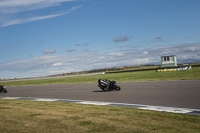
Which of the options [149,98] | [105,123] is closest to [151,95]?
[149,98]

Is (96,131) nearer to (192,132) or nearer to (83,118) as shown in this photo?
(83,118)

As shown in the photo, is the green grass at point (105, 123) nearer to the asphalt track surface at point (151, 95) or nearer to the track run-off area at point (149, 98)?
the track run-off area at point (149, 98)

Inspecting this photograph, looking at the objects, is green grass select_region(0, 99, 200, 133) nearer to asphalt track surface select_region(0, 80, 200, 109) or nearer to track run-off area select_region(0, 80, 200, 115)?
track run-off area select_region(0, 80, 200, 115)

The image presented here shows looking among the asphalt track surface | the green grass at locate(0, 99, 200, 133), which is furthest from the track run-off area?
the green grass at locate(0, 99, 200, 133)

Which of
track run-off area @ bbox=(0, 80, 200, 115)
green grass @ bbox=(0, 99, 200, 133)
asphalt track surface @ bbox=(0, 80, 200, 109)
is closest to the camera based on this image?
green grass @ bbox=(0, 99, 200, 133)

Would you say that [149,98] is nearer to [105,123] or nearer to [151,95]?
[151,95]

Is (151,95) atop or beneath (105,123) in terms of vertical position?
atop

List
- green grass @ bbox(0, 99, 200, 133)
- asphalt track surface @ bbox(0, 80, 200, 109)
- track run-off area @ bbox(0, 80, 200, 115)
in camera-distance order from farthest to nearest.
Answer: asphalt track surface @ bbox(0, 80, 200, 109) → track run-off area @ bbox(0, 80, 200, 115) → green grass @ bbox(0, 99, 200, 133)

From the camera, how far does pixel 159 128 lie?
21.9 feet

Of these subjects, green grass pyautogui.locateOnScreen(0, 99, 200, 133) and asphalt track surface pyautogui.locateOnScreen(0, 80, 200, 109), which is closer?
green grass pyautogui.locateOnScreen(0, 99, 200, 133)

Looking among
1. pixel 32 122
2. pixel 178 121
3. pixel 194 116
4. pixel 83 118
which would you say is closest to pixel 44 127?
pixel 32 122

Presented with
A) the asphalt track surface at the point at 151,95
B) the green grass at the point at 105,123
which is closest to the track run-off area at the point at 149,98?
the asphalt track surface at the point at 151,95

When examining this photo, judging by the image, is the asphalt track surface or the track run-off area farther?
A: the asphalt track surface

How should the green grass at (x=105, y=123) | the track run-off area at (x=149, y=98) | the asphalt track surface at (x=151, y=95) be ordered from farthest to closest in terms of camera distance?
the asphalt track surface at (x=151, y=95) < the track run-off area at (x=149, y=98) < the green grass at (x=105, y=123)
